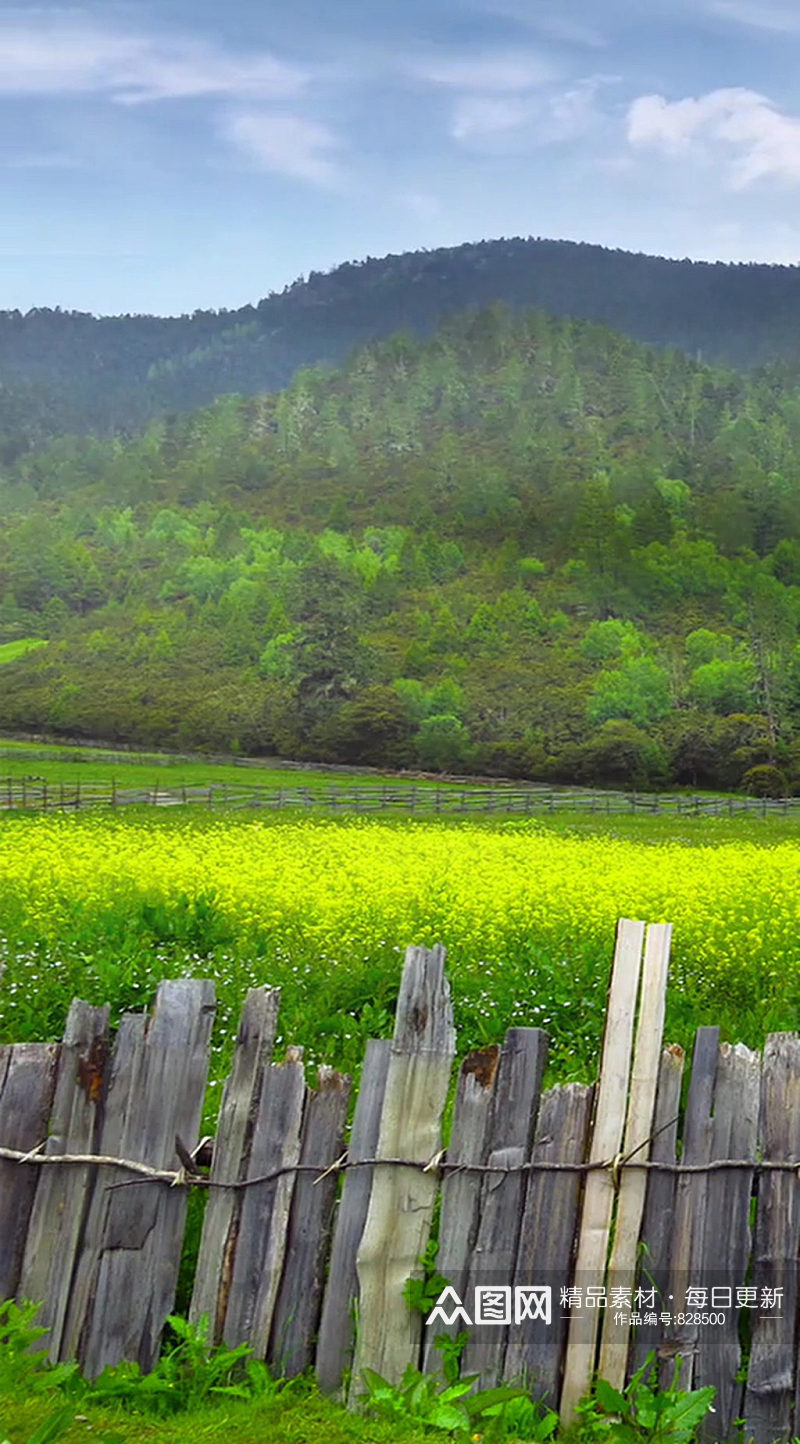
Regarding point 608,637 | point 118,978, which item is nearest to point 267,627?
point 608,637

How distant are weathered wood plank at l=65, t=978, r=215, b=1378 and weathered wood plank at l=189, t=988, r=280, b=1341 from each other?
17 centimetres

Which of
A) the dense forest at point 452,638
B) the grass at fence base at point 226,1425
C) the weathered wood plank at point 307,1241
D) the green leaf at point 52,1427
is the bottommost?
the grass at fence base at point 226,1425

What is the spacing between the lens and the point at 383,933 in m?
15.2

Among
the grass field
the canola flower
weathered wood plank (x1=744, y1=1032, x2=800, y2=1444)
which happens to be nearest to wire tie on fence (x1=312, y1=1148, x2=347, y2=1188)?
weathered wood plank (x1=744, y1=1032, x2=800, y2=1444)

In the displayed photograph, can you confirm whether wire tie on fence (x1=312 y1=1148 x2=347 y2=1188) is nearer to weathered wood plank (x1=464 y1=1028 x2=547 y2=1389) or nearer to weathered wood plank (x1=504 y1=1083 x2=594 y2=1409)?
weathered wood plank (x1=464 y1=1028 x2=547 y2=1389)

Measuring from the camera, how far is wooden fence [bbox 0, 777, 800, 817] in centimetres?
4522

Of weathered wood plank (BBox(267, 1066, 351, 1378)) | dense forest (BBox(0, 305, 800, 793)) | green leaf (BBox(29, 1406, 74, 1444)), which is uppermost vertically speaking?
dense forest (BBox(0, 305, 800, 793))

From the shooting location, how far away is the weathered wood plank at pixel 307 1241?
566 cm

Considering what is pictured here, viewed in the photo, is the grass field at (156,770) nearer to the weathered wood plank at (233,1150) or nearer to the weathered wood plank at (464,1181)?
the weathered wood plank at (233,1150)

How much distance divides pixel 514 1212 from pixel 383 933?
9716 millimetres

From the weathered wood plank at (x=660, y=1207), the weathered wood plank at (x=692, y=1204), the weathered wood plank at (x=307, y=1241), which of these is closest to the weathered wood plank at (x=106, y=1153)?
the weathered wood plank at (x=307, y=1241)

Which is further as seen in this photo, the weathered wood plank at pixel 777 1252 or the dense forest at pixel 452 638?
the dense forest at pixel 452 638

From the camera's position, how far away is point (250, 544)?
18925 centimetres

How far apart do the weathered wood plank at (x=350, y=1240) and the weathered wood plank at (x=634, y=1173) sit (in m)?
1.02
